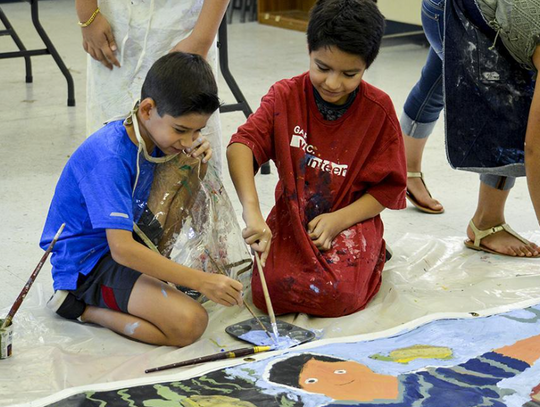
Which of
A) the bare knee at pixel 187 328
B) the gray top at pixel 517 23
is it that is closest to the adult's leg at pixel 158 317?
the bare knee at pixel 187 328

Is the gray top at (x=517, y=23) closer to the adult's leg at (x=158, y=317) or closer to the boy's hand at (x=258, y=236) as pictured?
the boy's hand at (x=258, y=236)

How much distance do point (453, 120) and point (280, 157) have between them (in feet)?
1.70

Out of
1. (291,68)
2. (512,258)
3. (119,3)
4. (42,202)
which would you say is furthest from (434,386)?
Answer: (291,68)

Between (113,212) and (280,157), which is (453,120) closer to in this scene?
(280,157)

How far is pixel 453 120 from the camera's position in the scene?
7.84 ft

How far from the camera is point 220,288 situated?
186 centimetres

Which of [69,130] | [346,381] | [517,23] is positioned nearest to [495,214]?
[517,23]

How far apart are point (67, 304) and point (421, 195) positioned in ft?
4.43

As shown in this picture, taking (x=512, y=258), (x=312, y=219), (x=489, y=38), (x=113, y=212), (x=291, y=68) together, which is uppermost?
(x=489, y=38)

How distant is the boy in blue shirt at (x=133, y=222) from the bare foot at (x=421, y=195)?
3.42ft

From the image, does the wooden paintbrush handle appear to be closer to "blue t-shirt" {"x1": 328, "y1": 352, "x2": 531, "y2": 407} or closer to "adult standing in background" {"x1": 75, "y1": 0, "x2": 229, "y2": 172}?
"blue t-shirt" {"x1": 328, "y1": 352, "x2": 531, "y2": 407}

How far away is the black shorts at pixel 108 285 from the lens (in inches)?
78.7

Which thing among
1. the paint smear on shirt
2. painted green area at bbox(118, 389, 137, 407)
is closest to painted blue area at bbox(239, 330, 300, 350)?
the paint smear on shirt

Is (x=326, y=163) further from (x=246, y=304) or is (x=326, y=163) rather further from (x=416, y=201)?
(x=416, y=201)
